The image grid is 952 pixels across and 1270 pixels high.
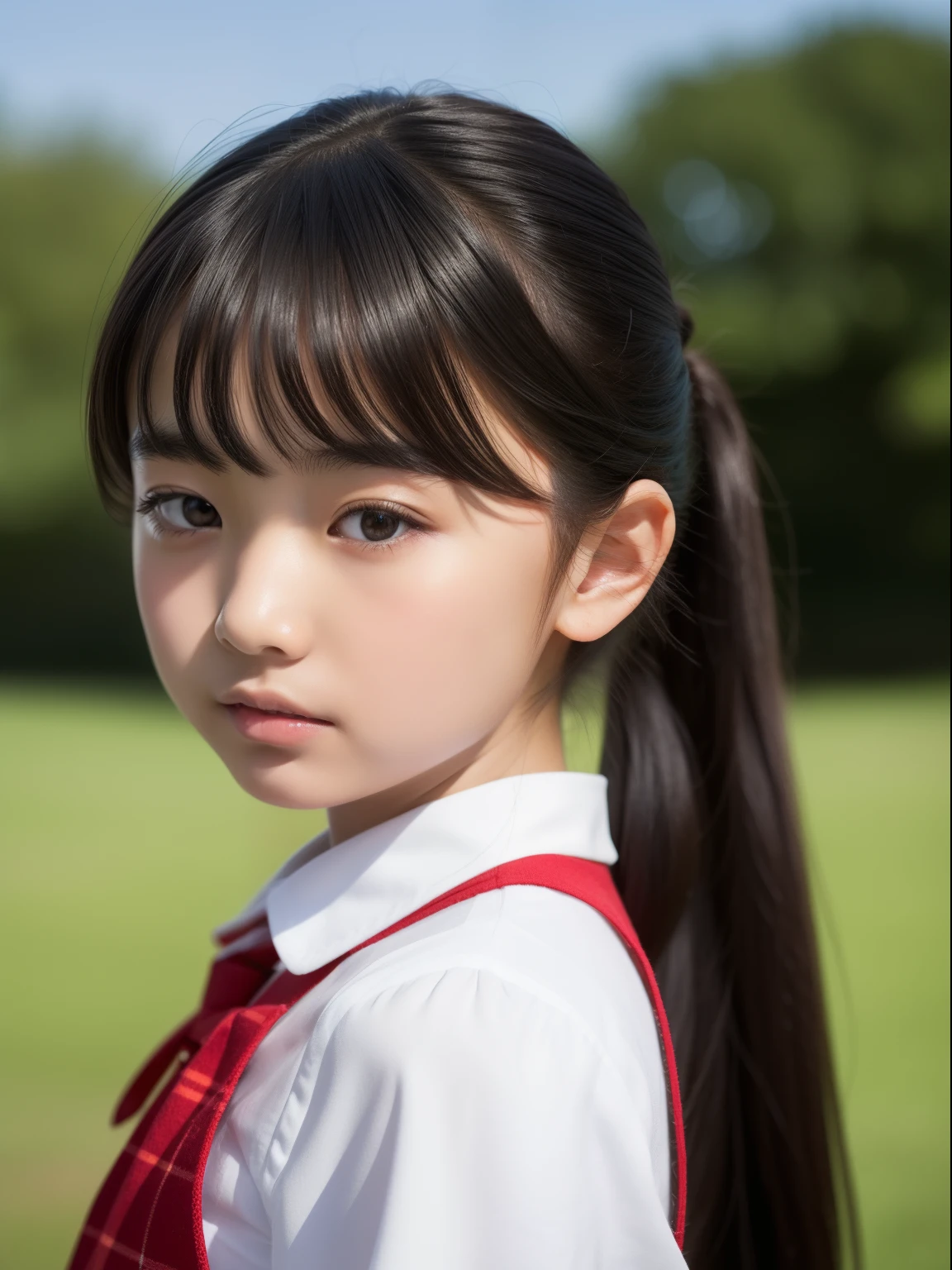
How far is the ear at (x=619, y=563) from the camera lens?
0.91 metres

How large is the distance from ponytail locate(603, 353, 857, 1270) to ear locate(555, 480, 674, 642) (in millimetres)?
205

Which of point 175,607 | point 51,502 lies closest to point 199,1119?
point 175,607

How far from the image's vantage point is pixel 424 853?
882 mm

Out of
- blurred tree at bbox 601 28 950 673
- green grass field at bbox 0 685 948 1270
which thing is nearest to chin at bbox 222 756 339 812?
green grass field at bbox 0 685 948 1270

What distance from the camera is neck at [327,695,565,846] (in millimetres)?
935

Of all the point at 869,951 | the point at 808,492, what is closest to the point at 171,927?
the point at 869,951

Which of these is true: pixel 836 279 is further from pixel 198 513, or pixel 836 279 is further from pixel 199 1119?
pixel 199 1119

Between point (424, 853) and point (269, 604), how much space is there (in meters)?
0.22

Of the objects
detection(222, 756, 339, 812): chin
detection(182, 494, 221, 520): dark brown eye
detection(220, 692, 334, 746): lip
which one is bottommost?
detection(222, 756, 339, 812): chin

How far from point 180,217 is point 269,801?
1.30 ft

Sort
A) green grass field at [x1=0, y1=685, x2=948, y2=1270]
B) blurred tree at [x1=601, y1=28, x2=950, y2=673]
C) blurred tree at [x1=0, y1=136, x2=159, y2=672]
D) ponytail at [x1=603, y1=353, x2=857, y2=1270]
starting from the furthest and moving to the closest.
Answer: blurred tree at [x1=601, y1=28, x2=950, y2=673] < blurred tree at [x1=0, y1=136, x2=159, y2=672] < green grass field at [x1=0, y1=685, x2=948, y2=1270] < ponytail at [x1=603, y1=353, x2=857, y2=1270]

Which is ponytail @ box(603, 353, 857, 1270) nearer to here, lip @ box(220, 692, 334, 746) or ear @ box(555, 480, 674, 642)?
ear @ box(555, 480, 674, 642)

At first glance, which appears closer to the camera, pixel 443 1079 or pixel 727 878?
pixel 443 1079

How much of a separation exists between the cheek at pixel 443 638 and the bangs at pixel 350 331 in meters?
0.05
